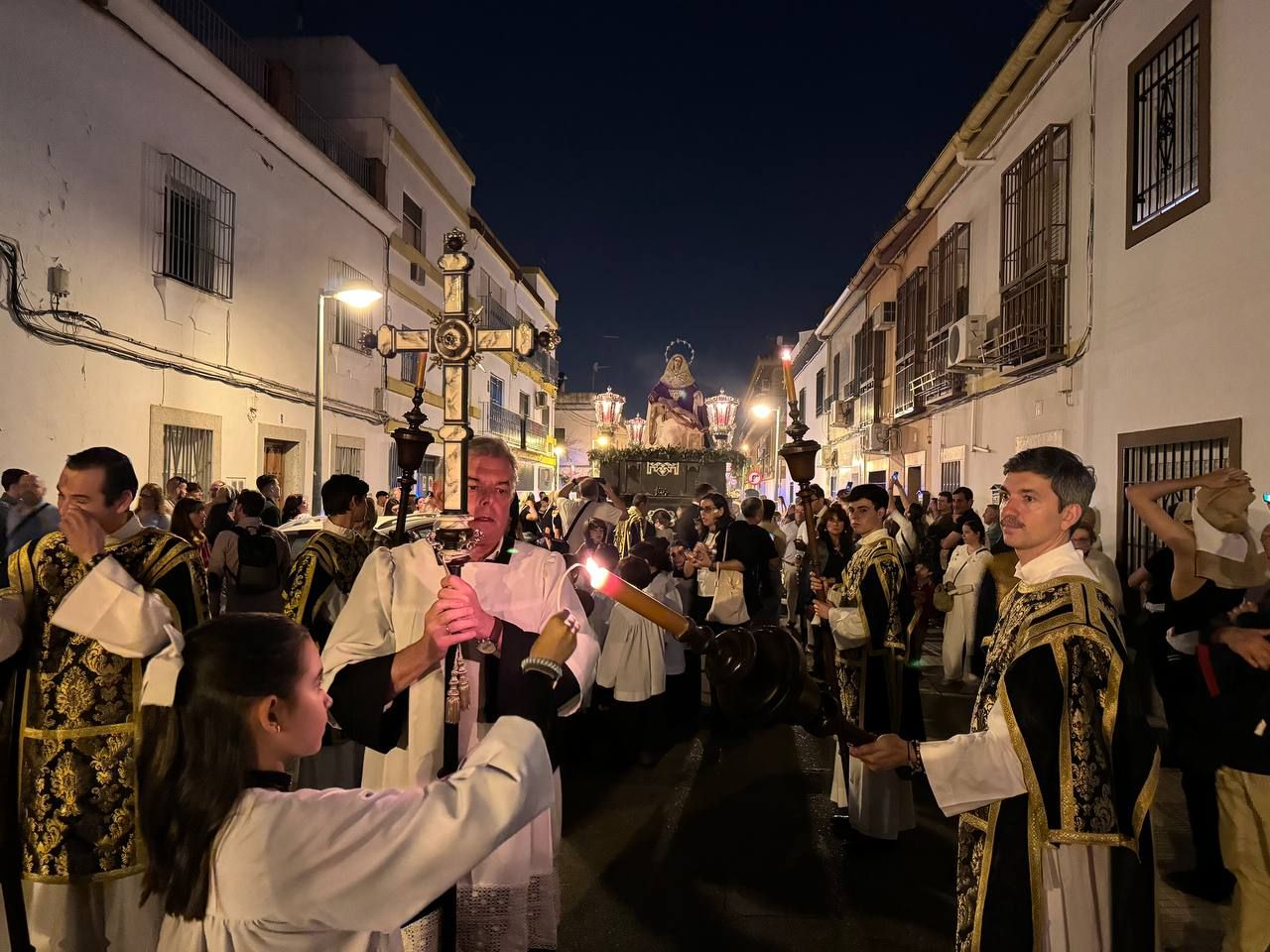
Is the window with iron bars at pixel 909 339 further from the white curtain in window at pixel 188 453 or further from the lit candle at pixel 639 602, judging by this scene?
the lit candle at pixel 639 602

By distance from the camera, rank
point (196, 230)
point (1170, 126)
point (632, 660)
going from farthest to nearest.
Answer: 1. point (196, 230)
2. point (1170, 126)
3. point (632, 660)

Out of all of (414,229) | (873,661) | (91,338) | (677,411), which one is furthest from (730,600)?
(414,229)

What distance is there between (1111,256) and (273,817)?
9620mm

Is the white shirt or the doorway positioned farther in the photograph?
the doorway

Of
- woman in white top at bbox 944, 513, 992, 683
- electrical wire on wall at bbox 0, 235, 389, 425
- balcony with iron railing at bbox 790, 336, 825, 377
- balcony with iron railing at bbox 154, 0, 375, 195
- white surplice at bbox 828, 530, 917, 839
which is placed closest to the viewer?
white surplice at bbox 828, 530, 917, 839

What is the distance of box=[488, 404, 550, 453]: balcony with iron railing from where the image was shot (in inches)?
1177

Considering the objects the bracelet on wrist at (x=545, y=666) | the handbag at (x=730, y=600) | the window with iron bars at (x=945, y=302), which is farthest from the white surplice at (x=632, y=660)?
the window with iron bars at (x=945, y=302)

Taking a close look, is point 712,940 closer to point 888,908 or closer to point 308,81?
point 888,908

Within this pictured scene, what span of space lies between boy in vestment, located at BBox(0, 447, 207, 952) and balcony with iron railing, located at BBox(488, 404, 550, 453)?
84.9ft

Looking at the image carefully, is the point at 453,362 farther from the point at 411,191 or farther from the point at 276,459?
the point at 411,191

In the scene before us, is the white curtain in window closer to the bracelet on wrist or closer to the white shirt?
the white shirt

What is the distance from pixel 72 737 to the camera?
309cm

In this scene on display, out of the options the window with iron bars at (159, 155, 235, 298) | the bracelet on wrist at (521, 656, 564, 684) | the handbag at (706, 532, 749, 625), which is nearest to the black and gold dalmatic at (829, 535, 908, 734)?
the handbag at (706, 532, 749, 625)

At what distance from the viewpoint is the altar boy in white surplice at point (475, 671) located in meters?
2.81
